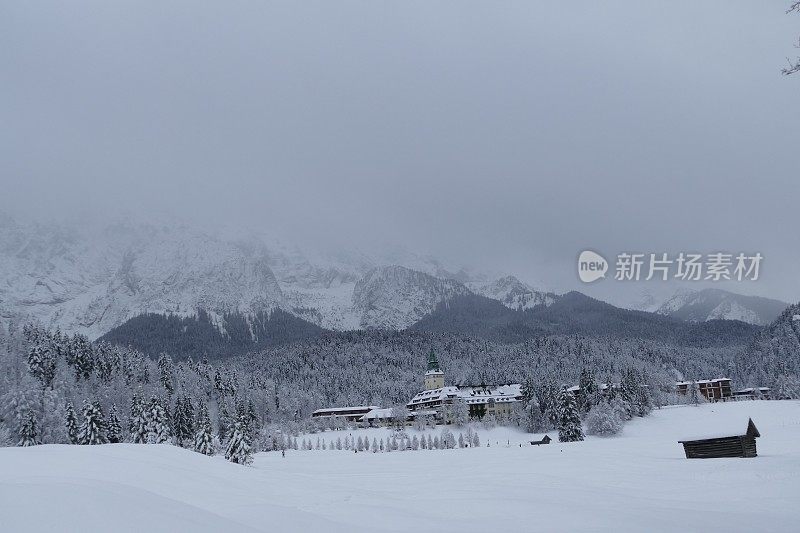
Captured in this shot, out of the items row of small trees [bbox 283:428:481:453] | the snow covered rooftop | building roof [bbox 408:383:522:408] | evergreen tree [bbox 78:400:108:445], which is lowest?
row of small trees [bbox 283:428:481:453]

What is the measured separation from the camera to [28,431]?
224 feet

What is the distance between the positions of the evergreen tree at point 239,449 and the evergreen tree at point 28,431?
74.9 feet

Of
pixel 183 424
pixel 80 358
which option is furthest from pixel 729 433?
pixel 80 358

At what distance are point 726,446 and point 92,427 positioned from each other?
70714 mm

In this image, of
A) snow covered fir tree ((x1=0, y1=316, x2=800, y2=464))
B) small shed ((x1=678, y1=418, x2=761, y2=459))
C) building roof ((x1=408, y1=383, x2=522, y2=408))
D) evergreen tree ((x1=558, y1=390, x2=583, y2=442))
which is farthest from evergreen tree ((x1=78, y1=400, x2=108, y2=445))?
building roof ((x1=408, y1=383, x2=522, y2=408))

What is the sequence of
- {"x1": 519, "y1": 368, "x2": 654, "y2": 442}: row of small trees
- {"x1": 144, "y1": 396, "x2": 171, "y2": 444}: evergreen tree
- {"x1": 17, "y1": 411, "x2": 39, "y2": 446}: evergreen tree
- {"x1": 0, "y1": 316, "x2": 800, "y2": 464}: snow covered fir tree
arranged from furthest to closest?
{"x1": 519, "y1": 368, "x2": 654, "y2": 442}: row of small trees
{"x1": 144, "y1": 396, "x2": 171, "y2": 444}: evergreen tree
{"x1": 0, "y1": 316, "x2": 800, "y2": 464}: snow covered fir tree
{"x1": 17, "y1": 411, "x2": 39, "y2": 446}: evergreen tree

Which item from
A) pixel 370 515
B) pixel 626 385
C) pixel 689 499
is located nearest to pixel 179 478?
pixel 370 515

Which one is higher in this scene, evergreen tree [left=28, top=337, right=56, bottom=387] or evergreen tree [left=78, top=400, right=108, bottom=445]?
evergreen tree [left=28, top=337, right=56, bottom=387]

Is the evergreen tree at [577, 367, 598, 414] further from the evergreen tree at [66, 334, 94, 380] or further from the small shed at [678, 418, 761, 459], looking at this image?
the evergreen tree at [66, 334, 94, 380]

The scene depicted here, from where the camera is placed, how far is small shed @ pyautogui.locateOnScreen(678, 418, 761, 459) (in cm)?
3912

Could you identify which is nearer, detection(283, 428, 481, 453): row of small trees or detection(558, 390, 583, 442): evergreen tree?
detection(558, 390, 583, 442): evergreen tree

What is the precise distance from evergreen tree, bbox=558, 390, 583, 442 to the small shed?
2309 inches

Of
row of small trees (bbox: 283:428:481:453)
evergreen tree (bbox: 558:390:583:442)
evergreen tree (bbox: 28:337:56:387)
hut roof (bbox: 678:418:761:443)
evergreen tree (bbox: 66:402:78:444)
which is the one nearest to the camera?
hut roof (bbox: 678:418:761:443)

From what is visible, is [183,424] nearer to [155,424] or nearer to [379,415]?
[155,424]
